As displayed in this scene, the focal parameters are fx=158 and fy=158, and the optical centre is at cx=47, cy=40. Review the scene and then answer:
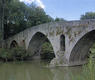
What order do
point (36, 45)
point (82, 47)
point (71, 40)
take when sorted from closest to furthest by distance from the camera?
point (71, 40) → point (82, 47) → point (36, 45)

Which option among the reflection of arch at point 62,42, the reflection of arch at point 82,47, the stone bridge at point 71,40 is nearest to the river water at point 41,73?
the stone bridge at point 71,40

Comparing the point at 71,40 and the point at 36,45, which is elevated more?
the point at 71,40

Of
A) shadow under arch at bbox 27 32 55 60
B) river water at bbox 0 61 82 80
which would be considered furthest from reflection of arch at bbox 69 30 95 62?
shadow under arch at bbox 27 32 55 60

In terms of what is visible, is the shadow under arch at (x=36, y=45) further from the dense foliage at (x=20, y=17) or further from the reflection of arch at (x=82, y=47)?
the reflection of arch at (x=82, y=47)

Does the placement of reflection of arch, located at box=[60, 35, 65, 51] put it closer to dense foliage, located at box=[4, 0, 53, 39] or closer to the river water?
the river water

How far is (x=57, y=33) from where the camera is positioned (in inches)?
584

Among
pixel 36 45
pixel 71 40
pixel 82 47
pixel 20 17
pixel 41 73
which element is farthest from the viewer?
pixel 20 17

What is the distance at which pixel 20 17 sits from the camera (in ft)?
79.7

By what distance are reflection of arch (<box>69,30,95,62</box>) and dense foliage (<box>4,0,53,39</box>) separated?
40.7 feet

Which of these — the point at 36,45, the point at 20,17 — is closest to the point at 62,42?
the point at 36,45

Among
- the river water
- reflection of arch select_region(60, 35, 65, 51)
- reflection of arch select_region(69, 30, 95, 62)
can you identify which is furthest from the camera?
reflection of arch select_region(60, 35, 65, 51)

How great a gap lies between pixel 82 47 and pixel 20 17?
13451 millimetres

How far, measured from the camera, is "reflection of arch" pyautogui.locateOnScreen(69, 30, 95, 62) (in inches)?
511

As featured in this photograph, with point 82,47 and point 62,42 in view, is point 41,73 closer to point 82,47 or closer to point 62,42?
point 62,42
